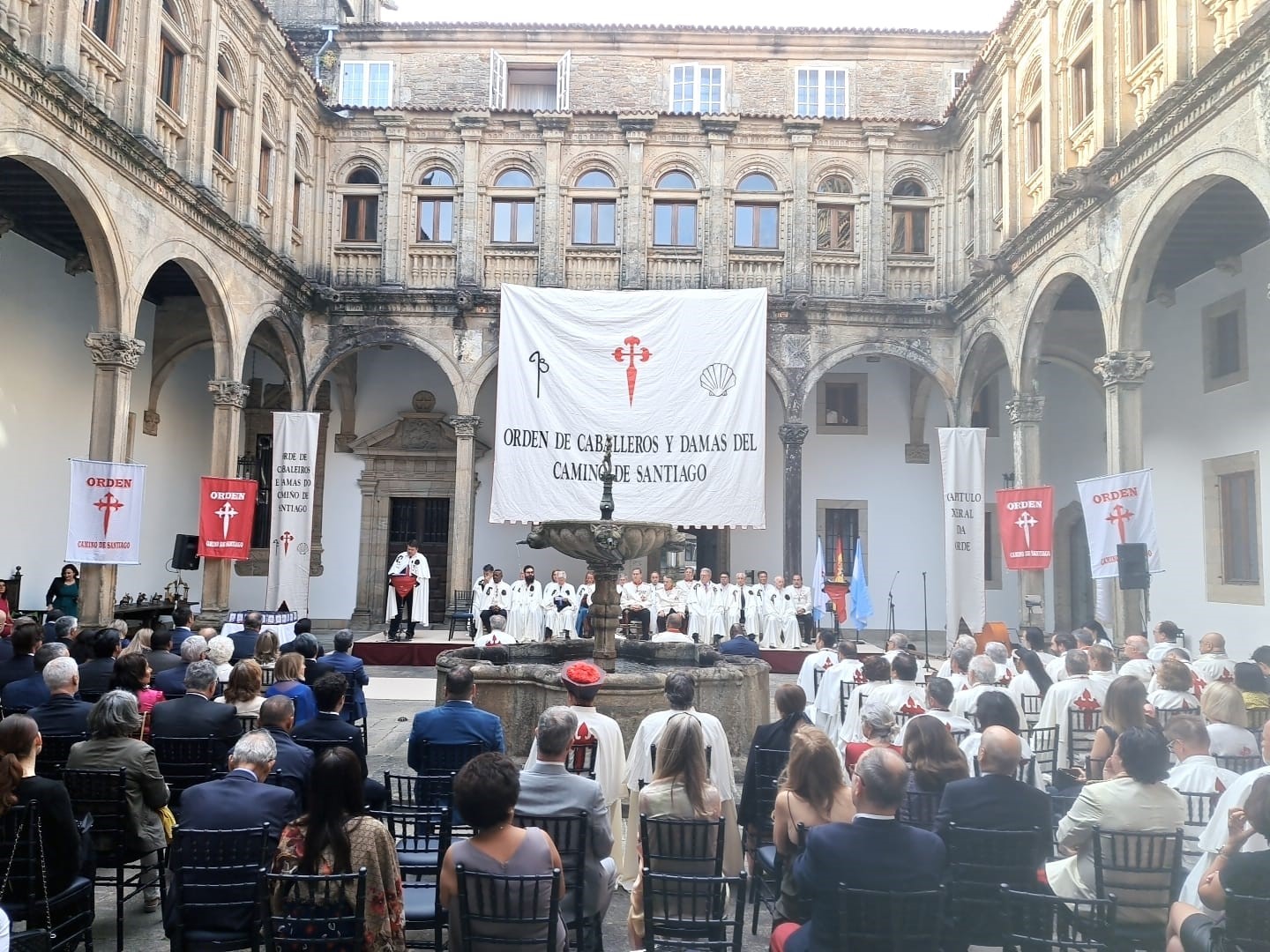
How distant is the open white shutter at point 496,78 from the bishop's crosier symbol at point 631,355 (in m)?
7.17

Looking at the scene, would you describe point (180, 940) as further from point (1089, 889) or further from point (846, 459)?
point (846, 459)

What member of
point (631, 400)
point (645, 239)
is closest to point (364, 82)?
point (645, 239)

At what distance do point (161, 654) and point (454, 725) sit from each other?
11.0 feet

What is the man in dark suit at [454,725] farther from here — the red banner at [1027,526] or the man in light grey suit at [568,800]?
the red banner at [1027,526]

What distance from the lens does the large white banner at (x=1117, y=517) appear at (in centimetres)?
1002

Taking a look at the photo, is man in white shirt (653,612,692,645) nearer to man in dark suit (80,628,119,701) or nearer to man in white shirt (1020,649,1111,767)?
man in white shirt (1020,649,1111,767)

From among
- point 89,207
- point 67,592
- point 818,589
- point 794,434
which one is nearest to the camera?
point 89,207

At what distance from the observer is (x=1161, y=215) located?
33.9ft

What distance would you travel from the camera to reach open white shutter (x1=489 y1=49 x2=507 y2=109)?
779 inches

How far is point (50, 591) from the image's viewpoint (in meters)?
Result: 12.5

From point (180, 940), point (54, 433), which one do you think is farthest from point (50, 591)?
point (180, 940)

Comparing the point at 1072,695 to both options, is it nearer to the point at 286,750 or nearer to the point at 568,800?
the point at 568,800

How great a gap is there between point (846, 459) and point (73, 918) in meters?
17.8

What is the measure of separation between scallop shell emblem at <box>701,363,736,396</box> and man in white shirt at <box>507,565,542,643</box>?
14.6 feet
